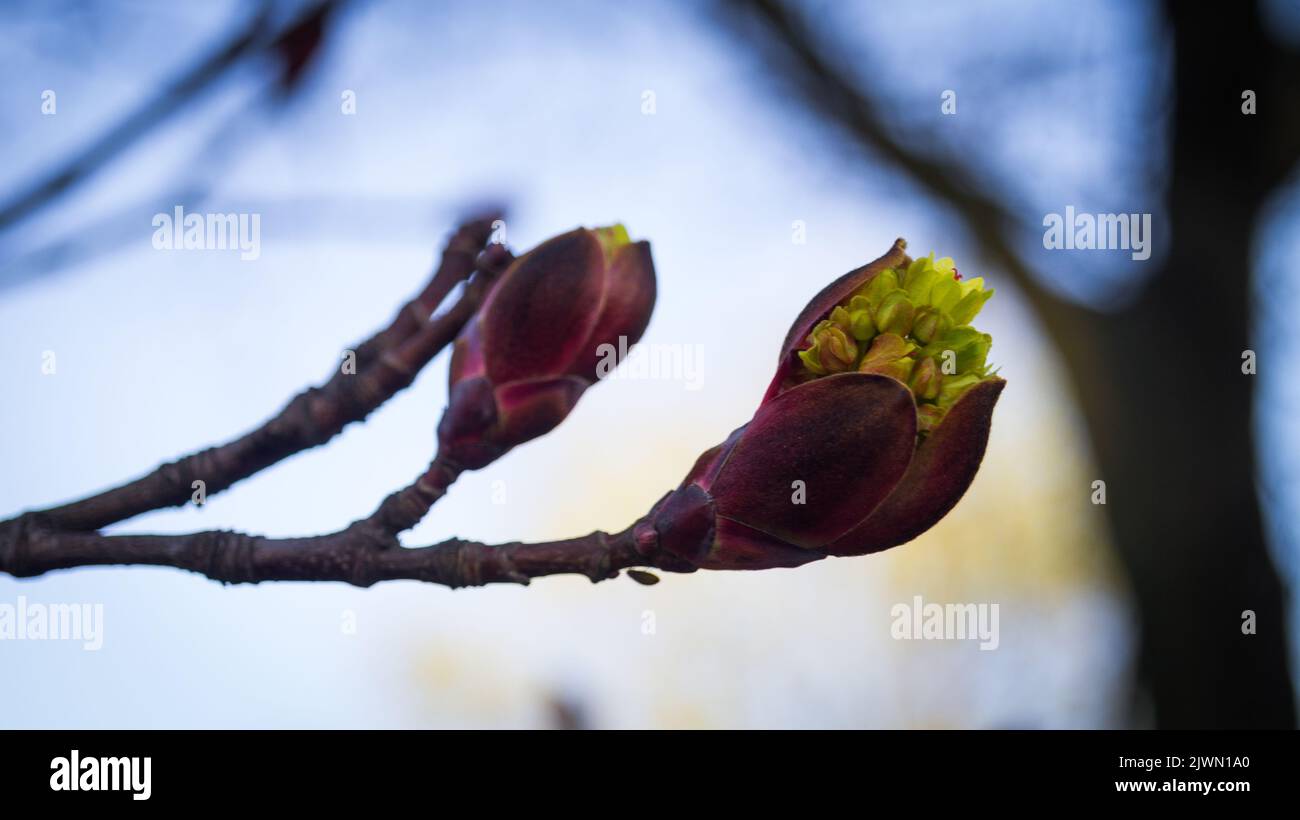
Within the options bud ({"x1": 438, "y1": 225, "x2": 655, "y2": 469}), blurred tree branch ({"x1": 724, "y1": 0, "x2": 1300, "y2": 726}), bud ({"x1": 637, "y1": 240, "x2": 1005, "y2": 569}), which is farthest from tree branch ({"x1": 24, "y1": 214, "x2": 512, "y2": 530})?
blurred tree branch ({"x1": 724, "y1": 0, "x2": 1300, "y2": 726})

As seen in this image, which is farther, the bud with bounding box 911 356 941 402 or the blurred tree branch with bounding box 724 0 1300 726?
the blurred tree branch with bounding box 724 0 1300 726

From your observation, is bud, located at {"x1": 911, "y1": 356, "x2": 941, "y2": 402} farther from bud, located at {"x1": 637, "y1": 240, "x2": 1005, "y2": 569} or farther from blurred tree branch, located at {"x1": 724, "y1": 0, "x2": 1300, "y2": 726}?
blurred tree branch, located at {"x1": 724, "y1": 0, "x2": 1300, "y2": 726}

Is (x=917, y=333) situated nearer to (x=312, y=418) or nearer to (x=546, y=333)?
(x=546, y=333)

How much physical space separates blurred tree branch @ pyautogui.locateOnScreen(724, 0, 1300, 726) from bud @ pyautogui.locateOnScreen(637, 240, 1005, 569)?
1.40m

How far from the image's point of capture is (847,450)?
0.35 metres

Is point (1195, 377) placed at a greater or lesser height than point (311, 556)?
greater

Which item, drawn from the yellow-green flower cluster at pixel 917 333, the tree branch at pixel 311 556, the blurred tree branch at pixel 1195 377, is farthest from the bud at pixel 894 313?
the blurred tree branch at pixel 1195 377

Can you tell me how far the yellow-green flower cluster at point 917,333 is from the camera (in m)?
0.37

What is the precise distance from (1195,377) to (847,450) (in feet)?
4.98

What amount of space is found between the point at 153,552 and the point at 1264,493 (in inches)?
65.1

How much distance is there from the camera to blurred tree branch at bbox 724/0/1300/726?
5.13 ft

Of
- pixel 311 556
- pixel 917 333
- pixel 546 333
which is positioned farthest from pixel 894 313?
pixel 311 556

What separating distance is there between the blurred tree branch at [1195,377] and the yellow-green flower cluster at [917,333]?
1.40 metres

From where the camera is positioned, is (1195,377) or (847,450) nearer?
(847,450)
